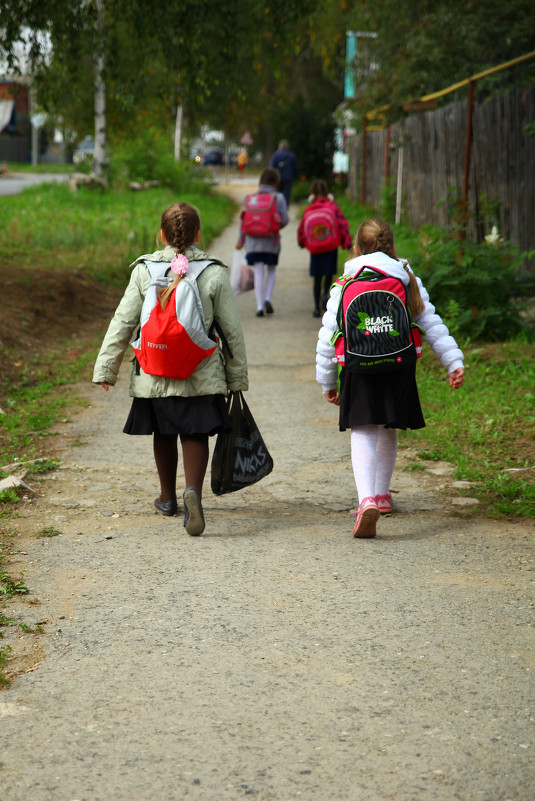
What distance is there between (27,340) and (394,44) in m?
15.7

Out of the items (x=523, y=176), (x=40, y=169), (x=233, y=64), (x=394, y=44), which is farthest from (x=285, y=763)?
(x=40, y=169)

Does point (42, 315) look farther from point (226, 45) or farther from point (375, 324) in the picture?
point (375, 324)

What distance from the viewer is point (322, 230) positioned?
10.5m

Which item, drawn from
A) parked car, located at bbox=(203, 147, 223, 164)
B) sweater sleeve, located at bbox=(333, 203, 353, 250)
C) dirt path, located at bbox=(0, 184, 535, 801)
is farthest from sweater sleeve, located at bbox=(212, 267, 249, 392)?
parked car, located at bbox=(203, 147, 223, 164)

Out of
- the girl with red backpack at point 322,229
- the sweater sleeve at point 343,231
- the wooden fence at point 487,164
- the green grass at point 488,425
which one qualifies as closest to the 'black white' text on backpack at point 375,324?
the green grass at point 488,425

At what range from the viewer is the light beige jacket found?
15.0 ft

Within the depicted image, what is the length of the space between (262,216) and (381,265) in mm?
6344

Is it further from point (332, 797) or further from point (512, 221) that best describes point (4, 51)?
point (332, 797)

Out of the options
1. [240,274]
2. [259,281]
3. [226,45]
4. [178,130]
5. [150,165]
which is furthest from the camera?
[178,130]

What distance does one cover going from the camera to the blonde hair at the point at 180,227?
14.9 feet

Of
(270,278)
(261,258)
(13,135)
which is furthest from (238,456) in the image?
(13,135)

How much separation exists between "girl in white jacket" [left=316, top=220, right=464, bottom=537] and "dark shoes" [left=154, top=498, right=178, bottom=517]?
1.00 m

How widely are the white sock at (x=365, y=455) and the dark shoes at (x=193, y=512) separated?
79cm

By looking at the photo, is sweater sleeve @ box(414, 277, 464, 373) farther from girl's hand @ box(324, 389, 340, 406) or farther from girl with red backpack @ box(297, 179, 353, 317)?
girl with red backpack @ box(297, 179, 353, 317)
